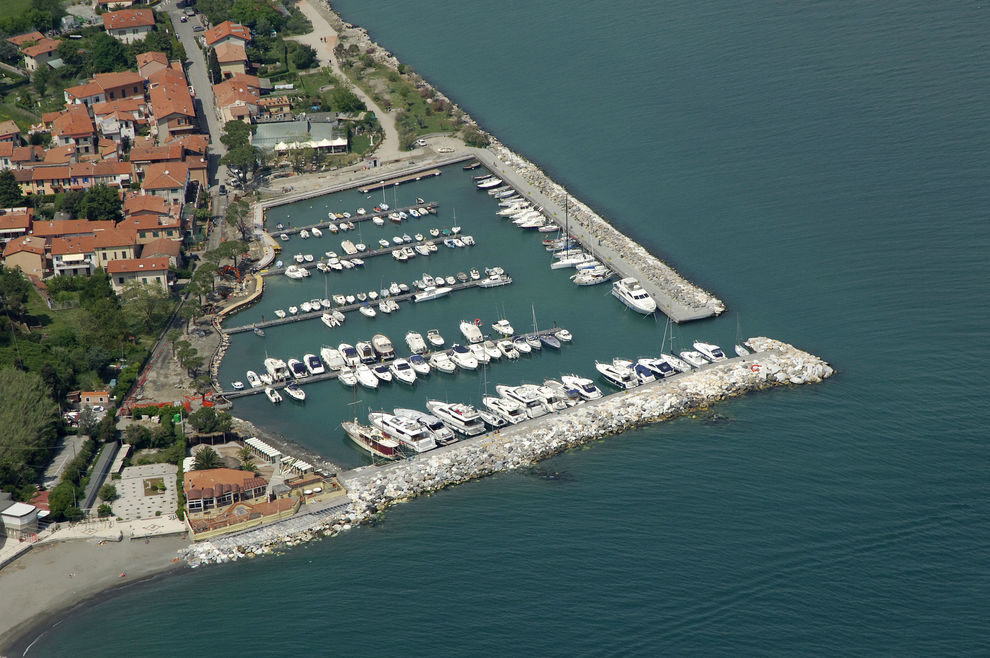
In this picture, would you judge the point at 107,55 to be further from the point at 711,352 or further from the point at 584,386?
the point at 711,352

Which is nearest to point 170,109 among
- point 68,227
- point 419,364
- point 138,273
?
point 68,227

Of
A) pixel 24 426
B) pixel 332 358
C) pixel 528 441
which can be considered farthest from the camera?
pixel 332 358

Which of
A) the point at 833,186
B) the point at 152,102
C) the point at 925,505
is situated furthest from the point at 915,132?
the point at 152,102

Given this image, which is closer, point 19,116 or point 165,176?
point 165,176

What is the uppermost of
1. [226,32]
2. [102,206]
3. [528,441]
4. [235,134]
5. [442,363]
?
[226,32]

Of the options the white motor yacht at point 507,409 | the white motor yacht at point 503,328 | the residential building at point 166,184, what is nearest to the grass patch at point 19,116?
the residential building at point 166,184

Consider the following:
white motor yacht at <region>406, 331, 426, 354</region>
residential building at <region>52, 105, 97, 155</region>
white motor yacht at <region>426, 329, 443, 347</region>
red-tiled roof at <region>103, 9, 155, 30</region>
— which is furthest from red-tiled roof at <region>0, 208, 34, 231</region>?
red-tiled roof at <region>103, 9, 155, 30</region>

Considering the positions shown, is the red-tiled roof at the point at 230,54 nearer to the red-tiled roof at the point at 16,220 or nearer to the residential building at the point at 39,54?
the residential building at the point at 39,54
